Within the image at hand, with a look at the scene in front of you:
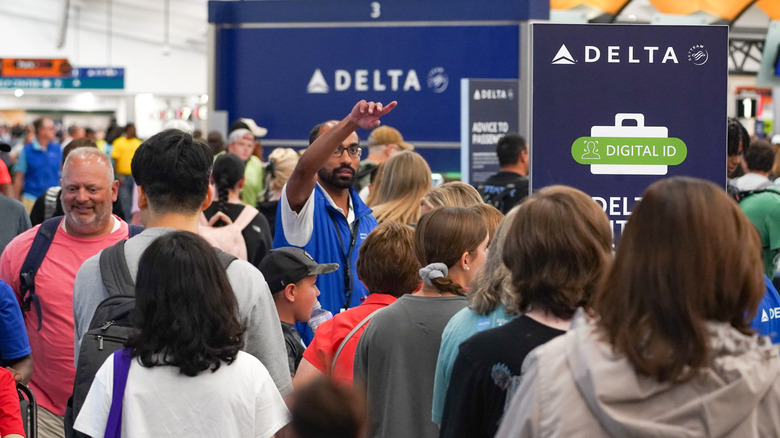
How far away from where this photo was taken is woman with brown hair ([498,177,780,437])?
5.42 feet

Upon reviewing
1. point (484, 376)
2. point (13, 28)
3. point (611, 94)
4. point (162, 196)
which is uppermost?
point (13, 28)

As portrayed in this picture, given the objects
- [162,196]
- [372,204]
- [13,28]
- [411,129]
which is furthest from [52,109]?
[162,196]

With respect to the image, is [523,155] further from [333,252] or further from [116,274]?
[116,274]

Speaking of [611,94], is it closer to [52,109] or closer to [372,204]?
[372,204]

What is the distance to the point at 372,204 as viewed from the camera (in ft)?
18.0

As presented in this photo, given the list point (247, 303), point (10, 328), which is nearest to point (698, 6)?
point (10, 328)

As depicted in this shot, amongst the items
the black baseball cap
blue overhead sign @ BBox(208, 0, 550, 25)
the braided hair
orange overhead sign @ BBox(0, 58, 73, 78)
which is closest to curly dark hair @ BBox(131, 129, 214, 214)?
the black baseball cap

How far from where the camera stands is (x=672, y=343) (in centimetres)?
166

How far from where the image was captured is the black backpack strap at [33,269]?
3.67 meters

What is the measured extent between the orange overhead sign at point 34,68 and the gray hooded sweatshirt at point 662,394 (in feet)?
111

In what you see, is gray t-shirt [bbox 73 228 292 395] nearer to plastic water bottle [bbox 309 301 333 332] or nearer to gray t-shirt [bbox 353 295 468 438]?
gray t-shirt [bbox 353 295 468 438]

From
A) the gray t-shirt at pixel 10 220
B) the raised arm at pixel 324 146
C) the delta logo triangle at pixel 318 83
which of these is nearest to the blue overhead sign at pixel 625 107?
the raised arm at pixel 324 146

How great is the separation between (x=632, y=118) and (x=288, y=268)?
1300 millimetres

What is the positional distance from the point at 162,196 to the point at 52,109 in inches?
1461
